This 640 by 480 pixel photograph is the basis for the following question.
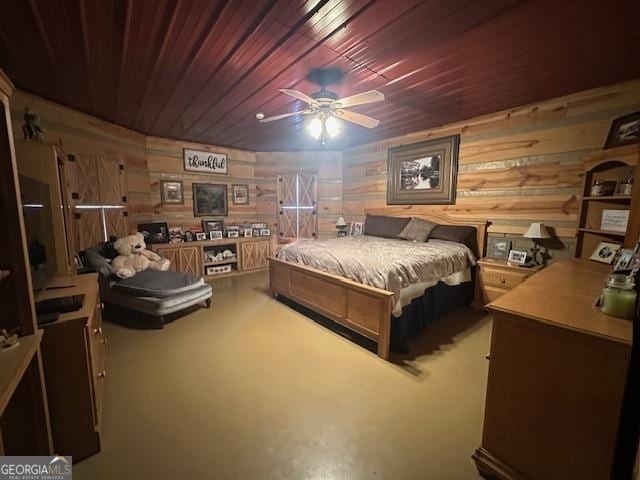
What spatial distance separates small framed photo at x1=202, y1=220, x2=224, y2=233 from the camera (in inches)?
208

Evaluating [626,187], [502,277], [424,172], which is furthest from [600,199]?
[424,172]

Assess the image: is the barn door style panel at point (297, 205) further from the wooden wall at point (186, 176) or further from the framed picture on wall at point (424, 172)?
the framed picture on wall at point (424, 172)

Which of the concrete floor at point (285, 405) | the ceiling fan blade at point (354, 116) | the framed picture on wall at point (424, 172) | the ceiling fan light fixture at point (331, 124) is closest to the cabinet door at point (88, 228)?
the concrete floor at point (285, 405)

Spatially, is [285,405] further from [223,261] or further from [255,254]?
[255,254]

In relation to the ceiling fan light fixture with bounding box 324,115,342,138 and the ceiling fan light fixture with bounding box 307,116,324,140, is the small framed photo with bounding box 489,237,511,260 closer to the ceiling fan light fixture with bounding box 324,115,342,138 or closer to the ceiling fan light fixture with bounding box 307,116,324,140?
the ceiling fan light fixture with bounding box 324,115,342,138

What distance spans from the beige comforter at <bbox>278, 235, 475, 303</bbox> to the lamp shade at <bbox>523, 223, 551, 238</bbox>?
682mm

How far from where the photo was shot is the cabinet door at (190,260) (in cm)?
474

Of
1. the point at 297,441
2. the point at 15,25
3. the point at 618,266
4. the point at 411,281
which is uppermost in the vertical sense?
the point at 15,25

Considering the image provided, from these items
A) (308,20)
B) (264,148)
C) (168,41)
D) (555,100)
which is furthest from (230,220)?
(555,100)

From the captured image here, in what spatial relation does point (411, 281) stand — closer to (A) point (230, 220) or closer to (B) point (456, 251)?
(B) point (456, 251)

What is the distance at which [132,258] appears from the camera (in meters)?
3.71

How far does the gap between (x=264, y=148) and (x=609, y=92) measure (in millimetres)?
5028

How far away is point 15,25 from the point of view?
1.76 m

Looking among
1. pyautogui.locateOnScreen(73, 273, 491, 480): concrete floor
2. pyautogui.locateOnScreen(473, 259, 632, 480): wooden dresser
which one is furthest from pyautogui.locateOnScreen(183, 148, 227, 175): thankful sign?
pyautogui.locateOnScreen(473, 259, 632, 480): wooden dresser
